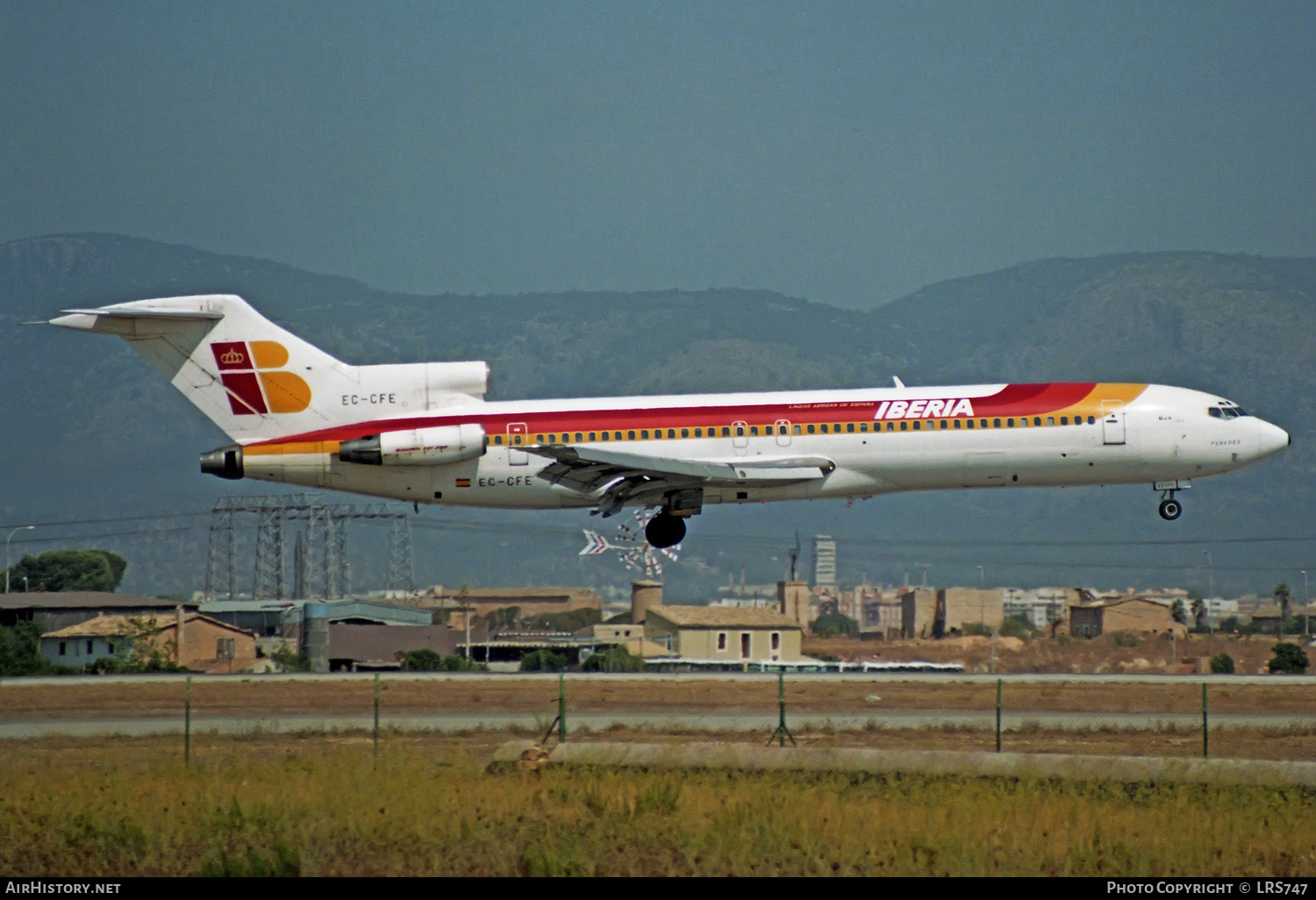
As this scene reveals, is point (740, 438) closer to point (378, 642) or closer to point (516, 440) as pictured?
point (516, 440)

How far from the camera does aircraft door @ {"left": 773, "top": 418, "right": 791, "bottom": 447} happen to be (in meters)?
35.3

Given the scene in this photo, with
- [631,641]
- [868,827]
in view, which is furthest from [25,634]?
[868,827]

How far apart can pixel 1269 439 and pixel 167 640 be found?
47612 mm

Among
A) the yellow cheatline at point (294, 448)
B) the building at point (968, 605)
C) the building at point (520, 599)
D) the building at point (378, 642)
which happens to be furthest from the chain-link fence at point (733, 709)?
the building at point (520, 599)

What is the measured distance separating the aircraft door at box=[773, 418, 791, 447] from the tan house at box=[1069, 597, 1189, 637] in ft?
123

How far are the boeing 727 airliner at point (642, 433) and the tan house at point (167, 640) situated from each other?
28835 mm

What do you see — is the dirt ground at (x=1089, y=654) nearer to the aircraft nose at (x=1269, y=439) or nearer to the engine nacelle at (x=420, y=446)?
the aircraft nose at (x=1269, y=439)

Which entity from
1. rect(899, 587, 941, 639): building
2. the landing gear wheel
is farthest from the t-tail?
rect(899, 587, 941, 639): building

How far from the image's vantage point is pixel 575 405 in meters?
36.2

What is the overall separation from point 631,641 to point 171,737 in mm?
53662

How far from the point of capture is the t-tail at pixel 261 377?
3706 centimetres

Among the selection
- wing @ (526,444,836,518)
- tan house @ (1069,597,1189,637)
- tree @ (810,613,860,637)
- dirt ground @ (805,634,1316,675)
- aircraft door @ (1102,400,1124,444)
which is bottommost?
tree @ (810,613,860,637)

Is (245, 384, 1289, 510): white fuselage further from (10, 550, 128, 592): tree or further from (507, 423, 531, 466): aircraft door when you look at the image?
(10, 550, 128, 592): tree
